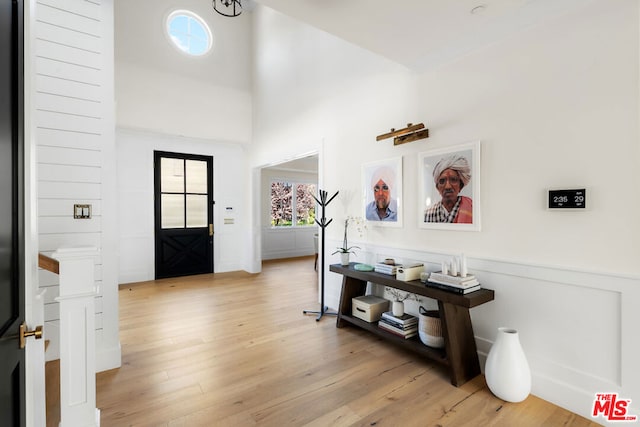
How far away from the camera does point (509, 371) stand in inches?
81.9

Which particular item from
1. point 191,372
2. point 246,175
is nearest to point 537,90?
point 191,372

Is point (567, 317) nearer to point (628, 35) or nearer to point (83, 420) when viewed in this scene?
point (628, 35)

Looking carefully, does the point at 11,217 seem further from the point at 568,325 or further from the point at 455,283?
the point at 568,325

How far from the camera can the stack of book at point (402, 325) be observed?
278 centimetres

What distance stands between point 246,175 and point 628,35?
5681 mm

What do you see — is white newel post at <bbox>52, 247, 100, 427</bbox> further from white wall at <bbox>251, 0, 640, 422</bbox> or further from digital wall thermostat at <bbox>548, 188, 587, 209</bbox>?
digital wall thermostat at <bbox>548, 188, 587, 209</bbox>

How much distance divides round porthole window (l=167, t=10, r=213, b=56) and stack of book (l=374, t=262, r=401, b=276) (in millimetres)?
5056

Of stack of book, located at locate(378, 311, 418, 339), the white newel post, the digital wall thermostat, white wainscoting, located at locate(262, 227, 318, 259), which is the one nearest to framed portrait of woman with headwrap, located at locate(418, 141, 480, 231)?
the digital wall thermostat

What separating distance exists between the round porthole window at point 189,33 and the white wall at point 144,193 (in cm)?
160

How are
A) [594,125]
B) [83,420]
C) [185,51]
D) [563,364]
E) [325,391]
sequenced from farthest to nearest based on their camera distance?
[185,51], [325,391], [563,364], [594,125], [83,420]

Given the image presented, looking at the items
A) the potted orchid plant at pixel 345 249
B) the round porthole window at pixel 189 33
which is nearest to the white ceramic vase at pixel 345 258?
the potted orchid plant at pixel 345 249

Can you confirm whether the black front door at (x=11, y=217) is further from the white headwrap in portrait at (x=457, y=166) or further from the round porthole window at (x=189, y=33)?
the round porthole window at (x=189, y=33)

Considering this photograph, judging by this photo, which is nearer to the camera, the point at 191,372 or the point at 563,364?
the point at 563,364

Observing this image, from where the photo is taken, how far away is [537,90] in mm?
2195
